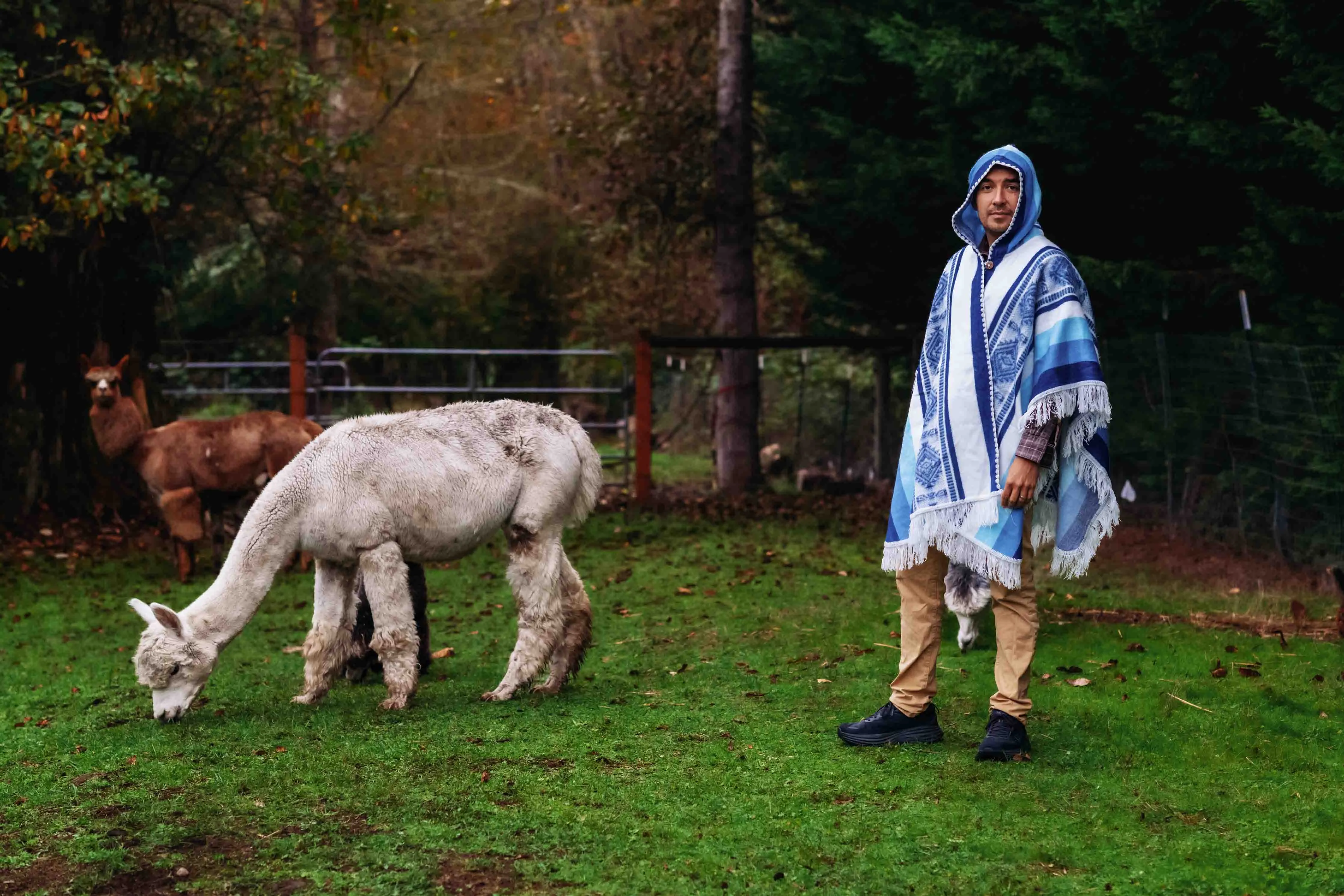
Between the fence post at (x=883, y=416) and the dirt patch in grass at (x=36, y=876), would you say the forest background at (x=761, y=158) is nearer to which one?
the fence post at (x=883, y=416)

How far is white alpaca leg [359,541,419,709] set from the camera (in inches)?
257

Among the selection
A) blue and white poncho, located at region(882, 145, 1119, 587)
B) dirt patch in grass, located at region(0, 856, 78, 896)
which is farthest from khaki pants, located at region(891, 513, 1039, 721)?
dirt patch in grass, located at region(0, 856, 78, 896)

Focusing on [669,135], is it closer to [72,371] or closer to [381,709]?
[72,371]

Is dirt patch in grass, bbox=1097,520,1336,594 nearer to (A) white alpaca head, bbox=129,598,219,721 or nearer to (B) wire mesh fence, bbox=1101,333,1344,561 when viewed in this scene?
(B) wire mesh fence, bbox=1101,333,1344,561

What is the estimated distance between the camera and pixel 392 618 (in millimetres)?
6559

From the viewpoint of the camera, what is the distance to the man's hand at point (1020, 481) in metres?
5.19

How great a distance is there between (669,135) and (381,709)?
1181cm

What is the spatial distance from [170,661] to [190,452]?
5.43 meters

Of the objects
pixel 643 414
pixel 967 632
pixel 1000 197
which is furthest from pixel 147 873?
pixel 643 414

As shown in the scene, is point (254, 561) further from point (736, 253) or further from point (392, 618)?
point (736, 253)

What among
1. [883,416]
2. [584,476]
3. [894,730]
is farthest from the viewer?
[883,416]

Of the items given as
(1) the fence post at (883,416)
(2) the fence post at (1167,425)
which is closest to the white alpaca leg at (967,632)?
(2) the fence post at (1167,425)

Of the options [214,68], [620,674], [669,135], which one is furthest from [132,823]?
[669,135]

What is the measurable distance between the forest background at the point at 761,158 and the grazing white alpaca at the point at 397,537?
4.56m
